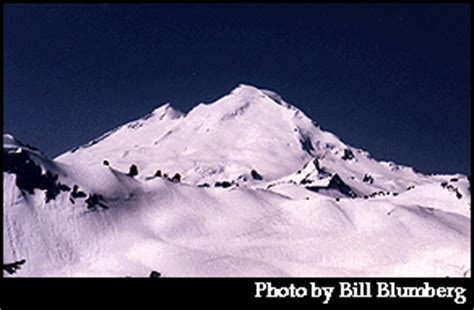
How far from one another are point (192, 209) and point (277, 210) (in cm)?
1076

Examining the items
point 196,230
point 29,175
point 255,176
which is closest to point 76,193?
point 29,175

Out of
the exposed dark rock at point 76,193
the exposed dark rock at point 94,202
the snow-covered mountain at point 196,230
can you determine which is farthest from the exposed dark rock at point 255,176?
the exposed dark rock at point 76,193

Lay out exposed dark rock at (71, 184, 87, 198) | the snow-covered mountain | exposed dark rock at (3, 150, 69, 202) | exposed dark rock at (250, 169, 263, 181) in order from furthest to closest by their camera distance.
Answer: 1. exposed dark rock at (250, 169, 263, 181)
2. exposed dark rock at (71, 184, 87, 198)
3. exposed dark rock at (3, 150, 69, 202)
4. the snow-covered mountain

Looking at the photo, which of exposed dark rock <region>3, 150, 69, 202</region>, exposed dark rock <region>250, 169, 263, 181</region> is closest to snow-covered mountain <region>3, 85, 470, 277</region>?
exposed dark rock <region>3, 150, 69, 202</region>

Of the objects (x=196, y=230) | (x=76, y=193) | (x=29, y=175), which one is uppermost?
(x=29, y=175)

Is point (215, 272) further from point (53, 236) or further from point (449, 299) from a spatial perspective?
point (449, 299)

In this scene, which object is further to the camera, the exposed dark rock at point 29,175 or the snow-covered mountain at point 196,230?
the exposed dark rock at point 29,175

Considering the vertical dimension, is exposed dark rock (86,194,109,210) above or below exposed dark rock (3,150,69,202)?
below

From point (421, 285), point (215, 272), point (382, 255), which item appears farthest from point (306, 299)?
point (382, 255)

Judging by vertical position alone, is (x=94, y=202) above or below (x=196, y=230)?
above

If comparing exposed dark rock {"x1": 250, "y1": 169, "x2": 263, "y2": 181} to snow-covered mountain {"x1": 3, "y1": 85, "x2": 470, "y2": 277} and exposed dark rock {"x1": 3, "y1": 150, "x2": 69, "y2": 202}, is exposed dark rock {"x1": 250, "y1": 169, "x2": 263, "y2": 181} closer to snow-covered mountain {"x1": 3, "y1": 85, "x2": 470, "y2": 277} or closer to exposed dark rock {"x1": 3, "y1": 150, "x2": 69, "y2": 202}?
snow-covered mountain {"x1": 3, "y1": 85, "x2": 470, "y2": 277}

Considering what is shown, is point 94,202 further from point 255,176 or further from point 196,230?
point 255,176

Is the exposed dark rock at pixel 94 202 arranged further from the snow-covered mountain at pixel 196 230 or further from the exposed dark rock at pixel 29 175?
the exposed dark rock at pixel 29 175

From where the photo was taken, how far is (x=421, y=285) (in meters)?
20.3
